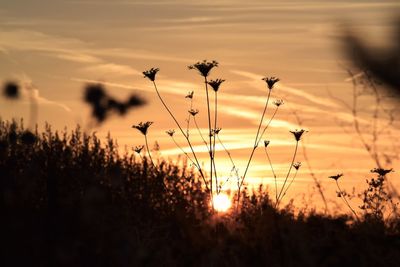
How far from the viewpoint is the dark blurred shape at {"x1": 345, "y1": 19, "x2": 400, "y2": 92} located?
4.98 metres

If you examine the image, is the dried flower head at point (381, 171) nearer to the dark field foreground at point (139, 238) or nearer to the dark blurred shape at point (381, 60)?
the dark field foreground at point (139, 238)

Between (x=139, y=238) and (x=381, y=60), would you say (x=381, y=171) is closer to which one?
(x=139, y=238)

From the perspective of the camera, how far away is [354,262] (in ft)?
26.6

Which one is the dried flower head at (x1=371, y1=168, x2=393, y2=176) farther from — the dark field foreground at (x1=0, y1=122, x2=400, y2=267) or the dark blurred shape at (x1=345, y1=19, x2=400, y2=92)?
the dark blurred shape at (x1=345, y1=19, x2=400, y2=92)

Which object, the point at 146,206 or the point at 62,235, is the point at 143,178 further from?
the point at 62,235

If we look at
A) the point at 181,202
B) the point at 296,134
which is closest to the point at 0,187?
the point at 296,134

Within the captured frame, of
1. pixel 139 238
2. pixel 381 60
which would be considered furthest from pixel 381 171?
pixel 381 60

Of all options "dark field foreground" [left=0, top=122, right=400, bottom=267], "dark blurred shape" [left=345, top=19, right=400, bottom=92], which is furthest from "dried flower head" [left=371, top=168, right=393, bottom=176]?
"dark blurred shape" [left=345, top=19, right=400, bottom=92]

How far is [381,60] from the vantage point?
198 inches

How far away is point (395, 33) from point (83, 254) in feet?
9.21

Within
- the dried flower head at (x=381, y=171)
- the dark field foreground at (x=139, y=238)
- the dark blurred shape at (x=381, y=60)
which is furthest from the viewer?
the dried flower head at (x=381, y=171)

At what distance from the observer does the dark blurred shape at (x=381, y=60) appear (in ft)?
16.4

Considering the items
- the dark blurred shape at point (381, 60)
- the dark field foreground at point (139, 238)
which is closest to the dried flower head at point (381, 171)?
the dark field foreground at point (139, 238)

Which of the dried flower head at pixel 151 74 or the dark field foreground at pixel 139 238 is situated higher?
the dried flower head at pixel 151 74
